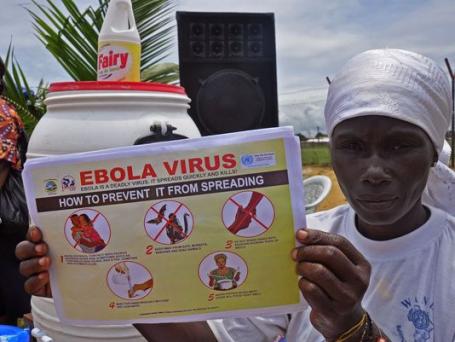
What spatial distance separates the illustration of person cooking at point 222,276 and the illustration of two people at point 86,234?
0.71 ft

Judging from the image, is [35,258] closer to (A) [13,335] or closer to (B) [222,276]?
(B) [222,276]

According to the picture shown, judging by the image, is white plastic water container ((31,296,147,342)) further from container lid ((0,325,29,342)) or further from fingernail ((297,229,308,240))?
fingernail ((297,229,308,240))

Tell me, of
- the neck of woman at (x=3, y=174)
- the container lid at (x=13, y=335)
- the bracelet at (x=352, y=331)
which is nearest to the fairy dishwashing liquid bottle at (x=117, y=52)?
the container lid at (x=13, y=335)

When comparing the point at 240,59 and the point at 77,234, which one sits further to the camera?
the point at 240,59

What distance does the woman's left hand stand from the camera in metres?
0.88

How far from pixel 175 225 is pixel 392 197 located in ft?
1.50

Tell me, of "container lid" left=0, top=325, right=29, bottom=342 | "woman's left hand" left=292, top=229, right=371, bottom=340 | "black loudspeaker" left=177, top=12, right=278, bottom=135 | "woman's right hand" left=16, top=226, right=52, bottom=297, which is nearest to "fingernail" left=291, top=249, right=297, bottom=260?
"woman's left hand" left=292, top=229, right=371, bottom=340

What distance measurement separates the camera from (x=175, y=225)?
971 mm

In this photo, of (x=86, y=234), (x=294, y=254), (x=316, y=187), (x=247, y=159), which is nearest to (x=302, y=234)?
(x=294, y=254)

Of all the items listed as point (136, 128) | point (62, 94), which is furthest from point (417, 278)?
point (62, 94)

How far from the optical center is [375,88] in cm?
107

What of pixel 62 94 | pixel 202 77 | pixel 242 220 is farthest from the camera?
pixel 202 77

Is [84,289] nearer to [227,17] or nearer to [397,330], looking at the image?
[397,330]

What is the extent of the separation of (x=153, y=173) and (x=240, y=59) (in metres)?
2.40
